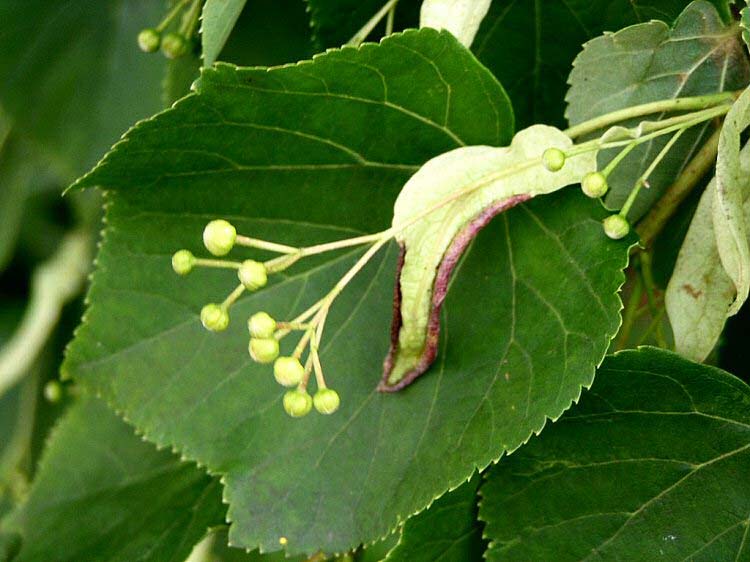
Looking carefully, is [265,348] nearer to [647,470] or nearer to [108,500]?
[647,470]

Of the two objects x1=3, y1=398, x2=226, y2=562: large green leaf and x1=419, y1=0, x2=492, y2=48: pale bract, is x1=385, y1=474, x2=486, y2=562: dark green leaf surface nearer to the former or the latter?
x1=3, y1=398, x2=226, y2=562: large green leaf

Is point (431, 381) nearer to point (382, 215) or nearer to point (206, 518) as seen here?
point (382, 215)

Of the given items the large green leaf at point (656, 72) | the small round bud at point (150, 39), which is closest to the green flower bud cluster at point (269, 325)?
the large green leaf at point (656, 72)

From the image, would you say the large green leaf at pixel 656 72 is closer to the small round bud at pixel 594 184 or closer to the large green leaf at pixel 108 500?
the small round bud at pixel 594 184

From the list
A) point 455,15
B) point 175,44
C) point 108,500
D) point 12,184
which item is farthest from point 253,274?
point 12,184

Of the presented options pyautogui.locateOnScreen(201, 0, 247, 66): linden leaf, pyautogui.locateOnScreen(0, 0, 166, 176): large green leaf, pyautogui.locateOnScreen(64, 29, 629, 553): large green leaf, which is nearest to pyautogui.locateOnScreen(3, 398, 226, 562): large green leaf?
pyautogui.locateOnScreen(64, 29, 629, 553): large green leaf
